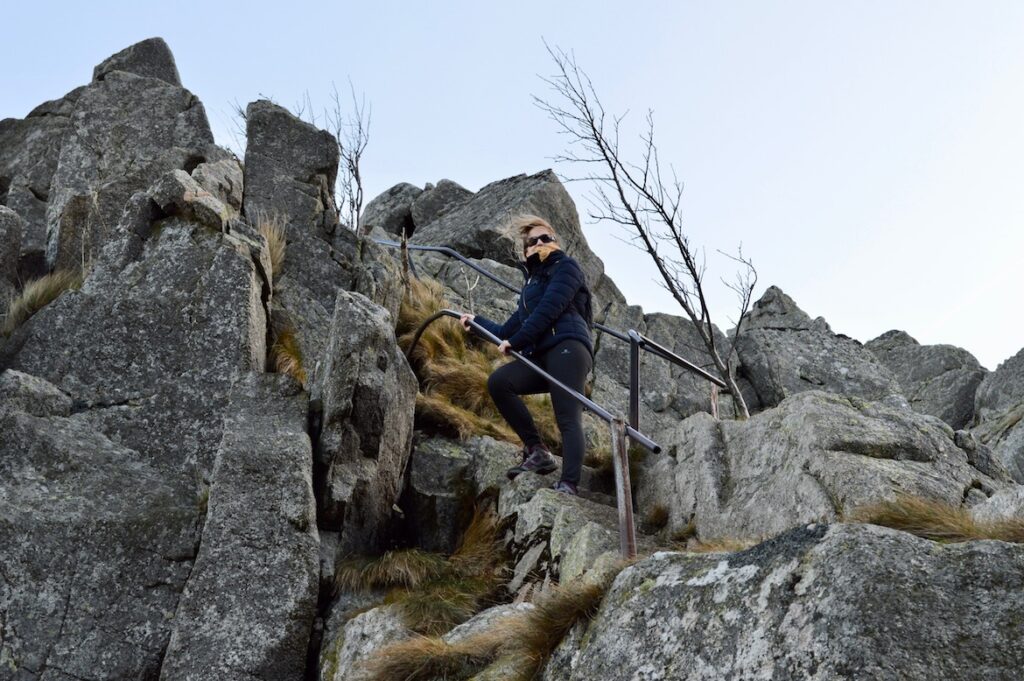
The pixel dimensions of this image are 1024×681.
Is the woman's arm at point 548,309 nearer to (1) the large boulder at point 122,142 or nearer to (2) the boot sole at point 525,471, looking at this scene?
(2) the boot sole at point 525,471

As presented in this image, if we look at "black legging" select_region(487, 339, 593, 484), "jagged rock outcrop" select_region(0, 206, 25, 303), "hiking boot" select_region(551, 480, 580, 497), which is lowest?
"hiking boot" select_region(551, 480, 580, 497)

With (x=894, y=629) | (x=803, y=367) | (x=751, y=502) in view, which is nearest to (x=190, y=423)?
(x=751, y=502)

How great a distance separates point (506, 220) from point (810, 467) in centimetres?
1214

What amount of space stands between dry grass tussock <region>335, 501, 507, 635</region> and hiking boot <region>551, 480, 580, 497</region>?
67cm

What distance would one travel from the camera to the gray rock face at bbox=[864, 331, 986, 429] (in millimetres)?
19859

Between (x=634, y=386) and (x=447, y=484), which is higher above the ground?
(x=634, y=386)

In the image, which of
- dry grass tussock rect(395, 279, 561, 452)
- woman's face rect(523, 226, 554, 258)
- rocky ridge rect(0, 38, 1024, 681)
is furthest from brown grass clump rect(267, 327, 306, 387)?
woman's face rect(523, 226, 554, 258)

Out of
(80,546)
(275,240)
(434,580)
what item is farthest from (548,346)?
(275,240)

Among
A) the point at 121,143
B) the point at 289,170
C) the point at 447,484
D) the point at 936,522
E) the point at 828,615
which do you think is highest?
the point at 121,143

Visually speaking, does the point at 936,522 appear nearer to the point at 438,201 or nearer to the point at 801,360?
the point at 801,360

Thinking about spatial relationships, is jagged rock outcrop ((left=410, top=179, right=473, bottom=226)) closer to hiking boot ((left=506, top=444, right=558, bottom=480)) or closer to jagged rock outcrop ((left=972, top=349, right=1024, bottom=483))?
jagged rock outcrop ((left=972, top=349, right=1024, bottom=483))

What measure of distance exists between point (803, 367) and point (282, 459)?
40.8 feet

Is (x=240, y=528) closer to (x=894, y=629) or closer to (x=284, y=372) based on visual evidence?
(x=284, y=372)

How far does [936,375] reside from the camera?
2108 centimetres
